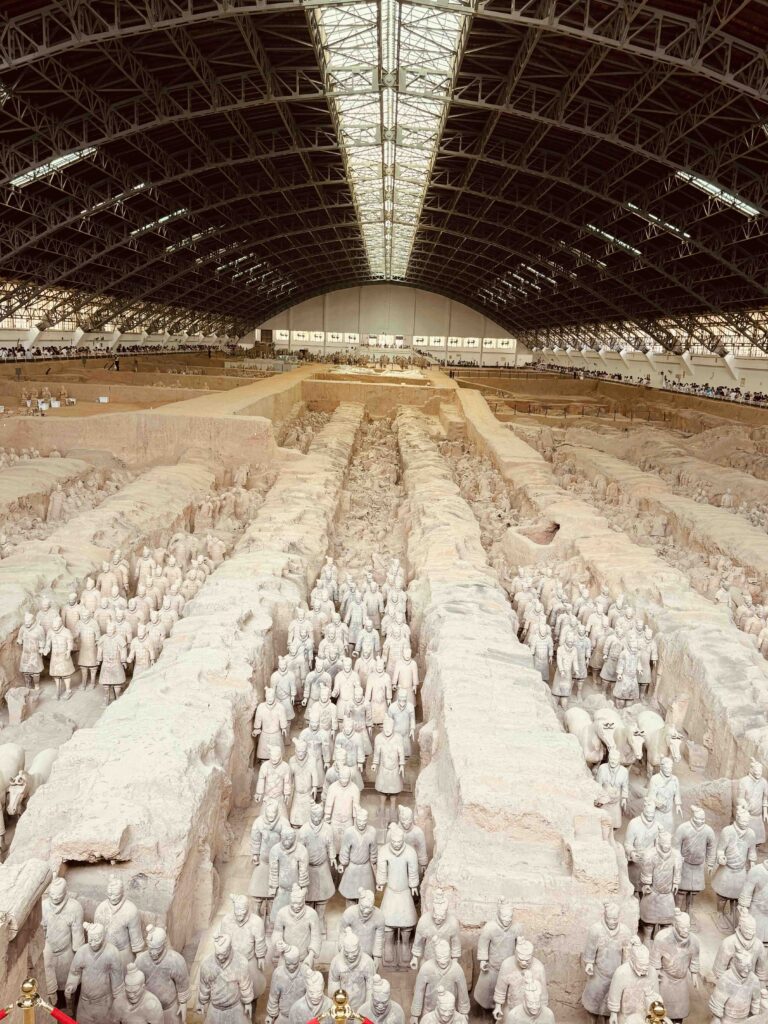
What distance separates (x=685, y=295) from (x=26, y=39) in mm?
22017

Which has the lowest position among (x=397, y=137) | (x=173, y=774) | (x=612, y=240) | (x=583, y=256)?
(x=173, y=774)

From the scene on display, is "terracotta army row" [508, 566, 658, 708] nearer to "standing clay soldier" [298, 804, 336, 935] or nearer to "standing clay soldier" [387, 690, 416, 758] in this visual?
"standing clay soldier" [387, 690, 416, 758]

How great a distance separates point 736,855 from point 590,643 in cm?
297

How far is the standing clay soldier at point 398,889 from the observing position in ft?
13.3

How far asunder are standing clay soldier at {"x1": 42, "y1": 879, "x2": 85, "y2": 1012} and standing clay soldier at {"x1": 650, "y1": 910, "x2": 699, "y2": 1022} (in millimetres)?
2599

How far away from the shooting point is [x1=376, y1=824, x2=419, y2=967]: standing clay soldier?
405 cm

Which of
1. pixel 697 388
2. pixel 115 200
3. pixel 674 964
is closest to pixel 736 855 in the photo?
pixel 674 964

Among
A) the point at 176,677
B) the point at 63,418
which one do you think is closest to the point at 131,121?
the point at 63,418

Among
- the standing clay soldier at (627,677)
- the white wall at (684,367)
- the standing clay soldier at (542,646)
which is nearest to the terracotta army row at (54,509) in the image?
the standing clay soldier at (542,646)

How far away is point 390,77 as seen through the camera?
54.1ft

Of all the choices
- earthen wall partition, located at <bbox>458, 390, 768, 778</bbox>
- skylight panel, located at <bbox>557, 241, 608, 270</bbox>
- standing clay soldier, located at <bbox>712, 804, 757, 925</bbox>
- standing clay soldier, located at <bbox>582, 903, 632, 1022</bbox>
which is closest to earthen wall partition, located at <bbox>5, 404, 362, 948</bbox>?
standing clay soldier, located at <bbox>582, 903, 632, 1022</bbox>

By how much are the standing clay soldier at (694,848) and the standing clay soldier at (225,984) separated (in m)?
2.42

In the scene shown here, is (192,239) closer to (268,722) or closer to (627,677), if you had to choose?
(627,677)

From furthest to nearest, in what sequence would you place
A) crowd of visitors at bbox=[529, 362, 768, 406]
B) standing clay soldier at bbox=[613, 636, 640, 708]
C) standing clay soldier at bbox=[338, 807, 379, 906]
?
1. crowd of visitors at bbox=[529, 362, 768, 406]
2. standing clay soldier at bbox=[613, 636, 640, 708]
3. standing clay soldier at bbox=[338, 807, 379, 906]
